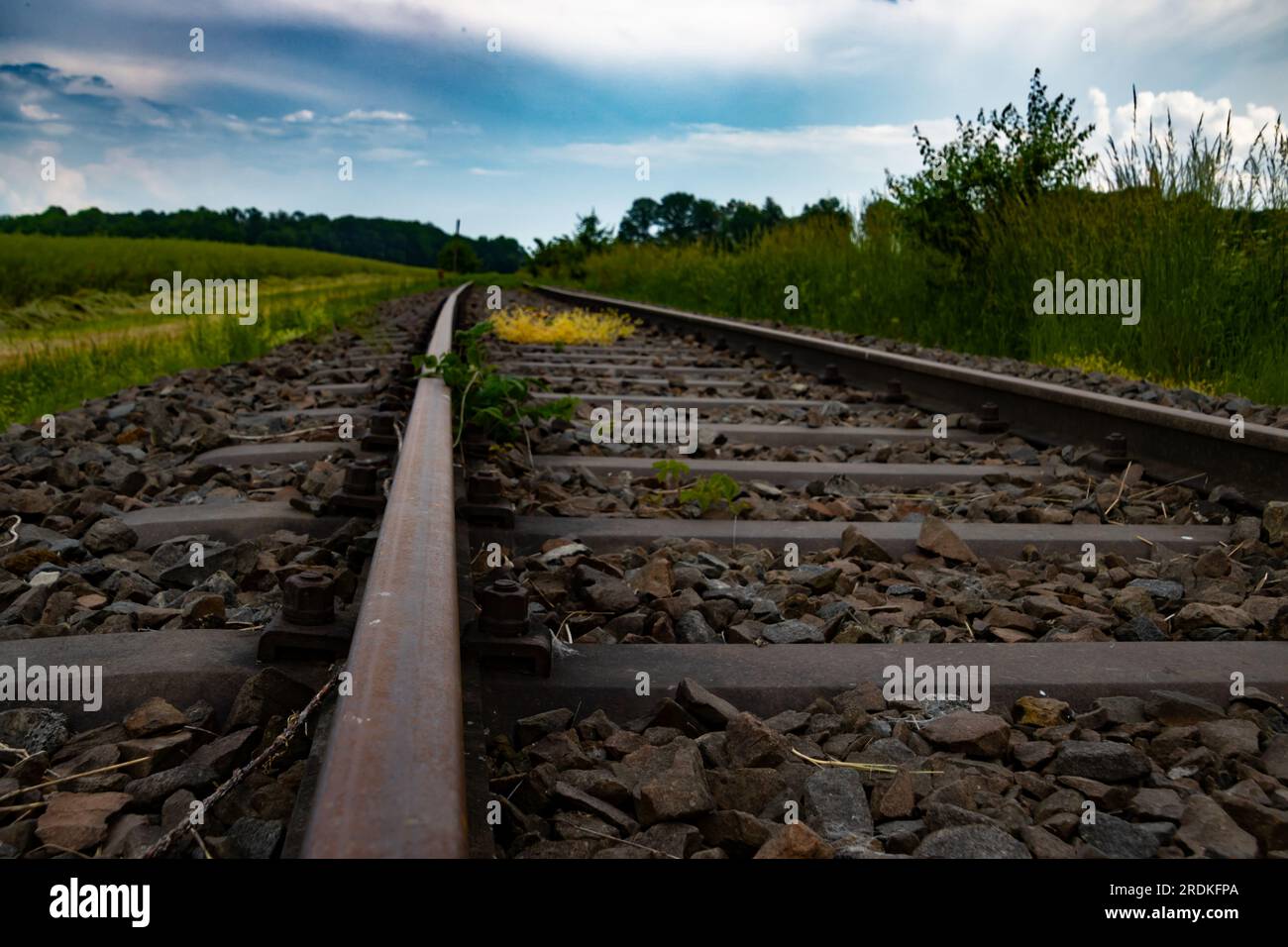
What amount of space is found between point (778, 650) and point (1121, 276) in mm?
5688

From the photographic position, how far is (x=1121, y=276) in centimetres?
668

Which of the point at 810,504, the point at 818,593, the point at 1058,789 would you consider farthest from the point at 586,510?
the point at 1058,789

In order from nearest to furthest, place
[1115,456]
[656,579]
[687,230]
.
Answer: [656,579] < [1115,456] < [687,230]

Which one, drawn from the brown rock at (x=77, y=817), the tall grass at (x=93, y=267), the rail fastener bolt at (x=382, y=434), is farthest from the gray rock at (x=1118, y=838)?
the tall grass at (x=93, y=267)

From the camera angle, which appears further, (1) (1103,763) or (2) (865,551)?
(2) (865,551)

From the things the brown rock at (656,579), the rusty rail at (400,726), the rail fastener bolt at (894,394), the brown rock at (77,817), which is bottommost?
the brown rock at (77,817)

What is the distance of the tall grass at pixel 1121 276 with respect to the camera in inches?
232

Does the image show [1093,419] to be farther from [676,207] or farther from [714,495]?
[676,207]

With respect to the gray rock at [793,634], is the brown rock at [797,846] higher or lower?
lower

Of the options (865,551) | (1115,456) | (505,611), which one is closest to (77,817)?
(505,611)

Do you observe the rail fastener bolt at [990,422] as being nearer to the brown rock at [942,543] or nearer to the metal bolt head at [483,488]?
the brown rock at [942,543]
